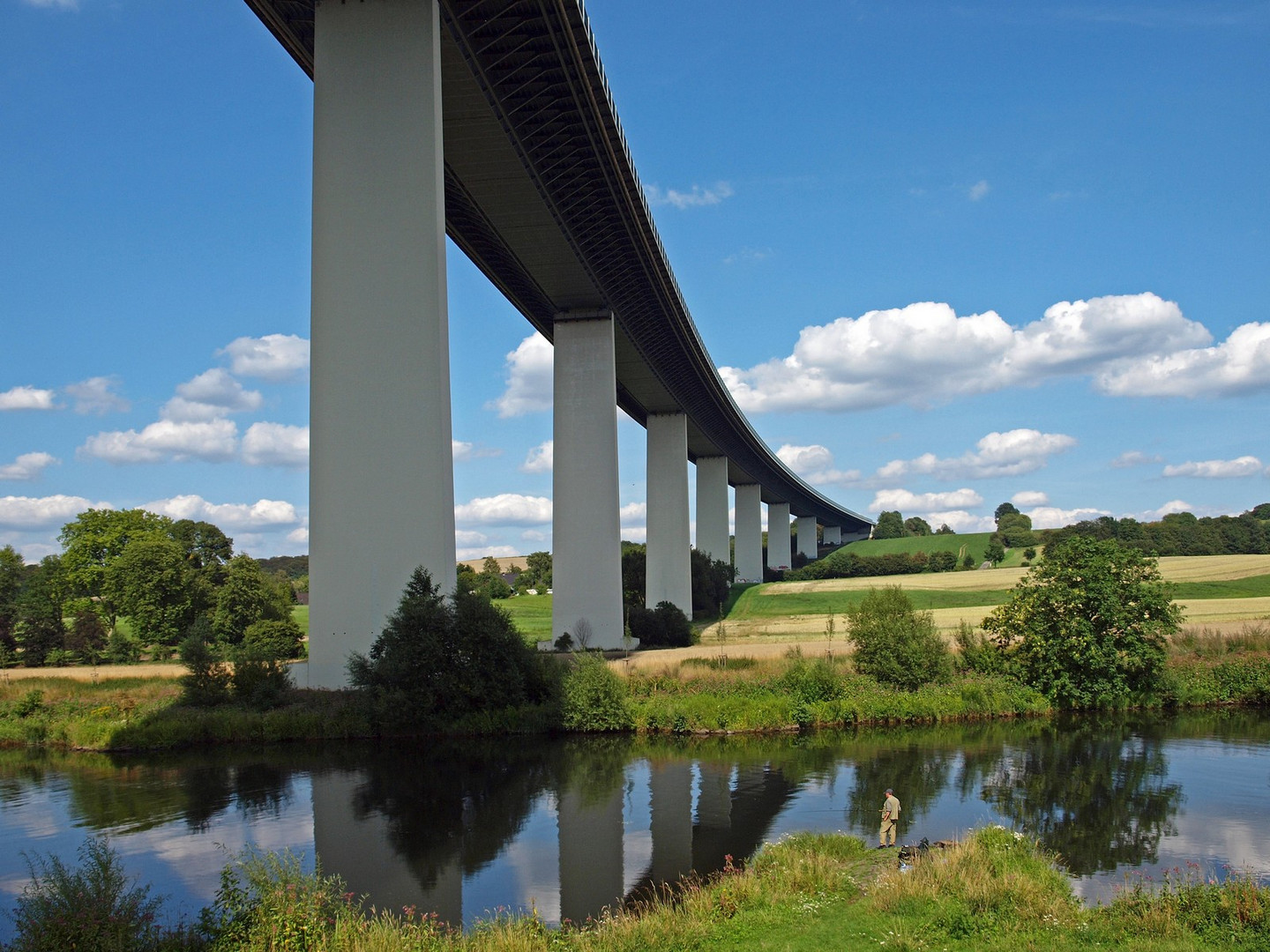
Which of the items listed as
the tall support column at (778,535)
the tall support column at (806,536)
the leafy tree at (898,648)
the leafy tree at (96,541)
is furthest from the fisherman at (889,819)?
the tall support column at (806,536)

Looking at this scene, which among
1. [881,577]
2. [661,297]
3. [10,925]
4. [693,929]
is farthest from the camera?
[881,577]

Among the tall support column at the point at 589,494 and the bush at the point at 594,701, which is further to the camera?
the tall support column at the point at 589,494

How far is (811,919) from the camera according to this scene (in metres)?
10.9

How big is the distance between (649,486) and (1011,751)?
44.0 m

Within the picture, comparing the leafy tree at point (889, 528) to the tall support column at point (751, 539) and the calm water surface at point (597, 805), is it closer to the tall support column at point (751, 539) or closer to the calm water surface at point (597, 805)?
the tall support column at point (751, 539)

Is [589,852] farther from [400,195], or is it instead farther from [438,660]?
[400,195]

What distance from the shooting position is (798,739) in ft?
84.7

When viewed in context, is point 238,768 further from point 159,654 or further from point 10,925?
point 159,654

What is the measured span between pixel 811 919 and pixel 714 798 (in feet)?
26.1

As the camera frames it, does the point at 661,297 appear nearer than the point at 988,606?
Yes

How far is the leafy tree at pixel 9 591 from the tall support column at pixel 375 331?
34978 millimetres

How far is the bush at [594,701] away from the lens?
88.4 feet

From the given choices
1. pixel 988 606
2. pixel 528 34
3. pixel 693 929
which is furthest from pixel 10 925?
pixel 988 606

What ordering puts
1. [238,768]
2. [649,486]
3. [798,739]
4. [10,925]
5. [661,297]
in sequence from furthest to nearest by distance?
1. [649,486]
2. [661,297]
3. [798,739]
4. [238,768]
5. [10,925]
